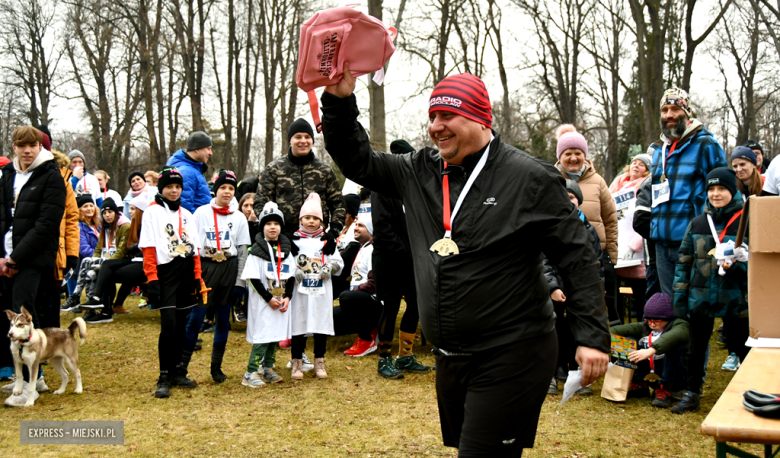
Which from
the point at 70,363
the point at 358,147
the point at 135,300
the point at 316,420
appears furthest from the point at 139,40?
the point at 358,147

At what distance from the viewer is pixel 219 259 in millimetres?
6418

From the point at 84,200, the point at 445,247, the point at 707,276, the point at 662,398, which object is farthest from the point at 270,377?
the point at 84,200

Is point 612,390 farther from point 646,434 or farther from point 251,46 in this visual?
point 251,46

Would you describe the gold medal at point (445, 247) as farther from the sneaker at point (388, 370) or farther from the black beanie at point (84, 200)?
the black beanie at point (84, 200)

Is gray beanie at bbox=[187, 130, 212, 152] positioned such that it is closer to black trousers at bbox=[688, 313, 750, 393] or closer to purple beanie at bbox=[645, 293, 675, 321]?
purple beanie at bbox=[645, 293, 675, 321]

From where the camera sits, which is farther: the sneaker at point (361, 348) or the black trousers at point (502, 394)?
the sneaker at point (361, 348)

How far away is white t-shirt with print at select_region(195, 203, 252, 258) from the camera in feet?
21.1

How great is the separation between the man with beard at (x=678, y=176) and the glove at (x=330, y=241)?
3066mm

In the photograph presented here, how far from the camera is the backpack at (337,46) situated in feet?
9.43

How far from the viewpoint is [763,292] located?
343 centimetres

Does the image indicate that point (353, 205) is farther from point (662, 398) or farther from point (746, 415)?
point (746, 415)

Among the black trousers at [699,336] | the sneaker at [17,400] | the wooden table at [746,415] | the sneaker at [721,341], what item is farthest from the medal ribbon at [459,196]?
the sneaker at [721,341]

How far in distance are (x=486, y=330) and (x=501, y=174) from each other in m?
0.65

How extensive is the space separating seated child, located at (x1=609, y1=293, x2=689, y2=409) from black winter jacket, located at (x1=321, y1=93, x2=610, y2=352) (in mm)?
3210
